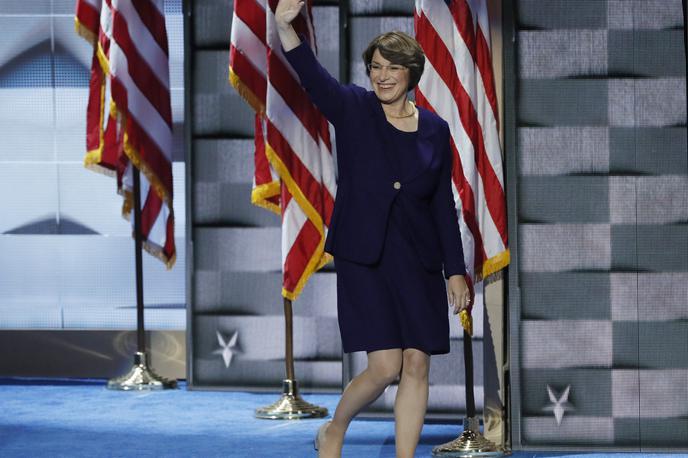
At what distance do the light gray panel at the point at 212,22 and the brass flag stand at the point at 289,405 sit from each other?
1.68 m

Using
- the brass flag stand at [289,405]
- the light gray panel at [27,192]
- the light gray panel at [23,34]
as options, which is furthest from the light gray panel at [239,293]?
the light gray panel at [23,34]

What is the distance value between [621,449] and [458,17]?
1.76 m

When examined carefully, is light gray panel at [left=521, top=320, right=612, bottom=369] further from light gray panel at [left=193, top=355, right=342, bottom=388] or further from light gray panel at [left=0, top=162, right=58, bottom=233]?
light gray panel at [left=0, top=162, right=58, bottom=233]

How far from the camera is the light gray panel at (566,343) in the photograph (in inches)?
192

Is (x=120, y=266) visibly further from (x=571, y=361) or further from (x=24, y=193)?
(x=571, y=361)

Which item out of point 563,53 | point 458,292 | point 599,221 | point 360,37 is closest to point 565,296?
point 599,221

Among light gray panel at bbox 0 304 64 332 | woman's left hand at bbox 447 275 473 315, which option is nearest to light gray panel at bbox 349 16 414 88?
woman's left hand at bbox 447 275 473 315

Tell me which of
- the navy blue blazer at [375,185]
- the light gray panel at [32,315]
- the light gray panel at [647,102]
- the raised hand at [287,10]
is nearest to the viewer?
the raised hand at [287,10]

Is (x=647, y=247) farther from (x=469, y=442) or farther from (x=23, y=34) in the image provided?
(x=23, y=34)

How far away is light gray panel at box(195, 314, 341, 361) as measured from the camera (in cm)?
685

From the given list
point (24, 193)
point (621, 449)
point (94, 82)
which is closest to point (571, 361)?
point (621, 449)

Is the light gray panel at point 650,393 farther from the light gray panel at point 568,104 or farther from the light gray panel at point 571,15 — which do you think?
the light gray panel at point 571,15

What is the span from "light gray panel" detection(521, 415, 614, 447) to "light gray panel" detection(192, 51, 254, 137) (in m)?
2.67

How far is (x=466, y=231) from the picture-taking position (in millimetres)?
4719
